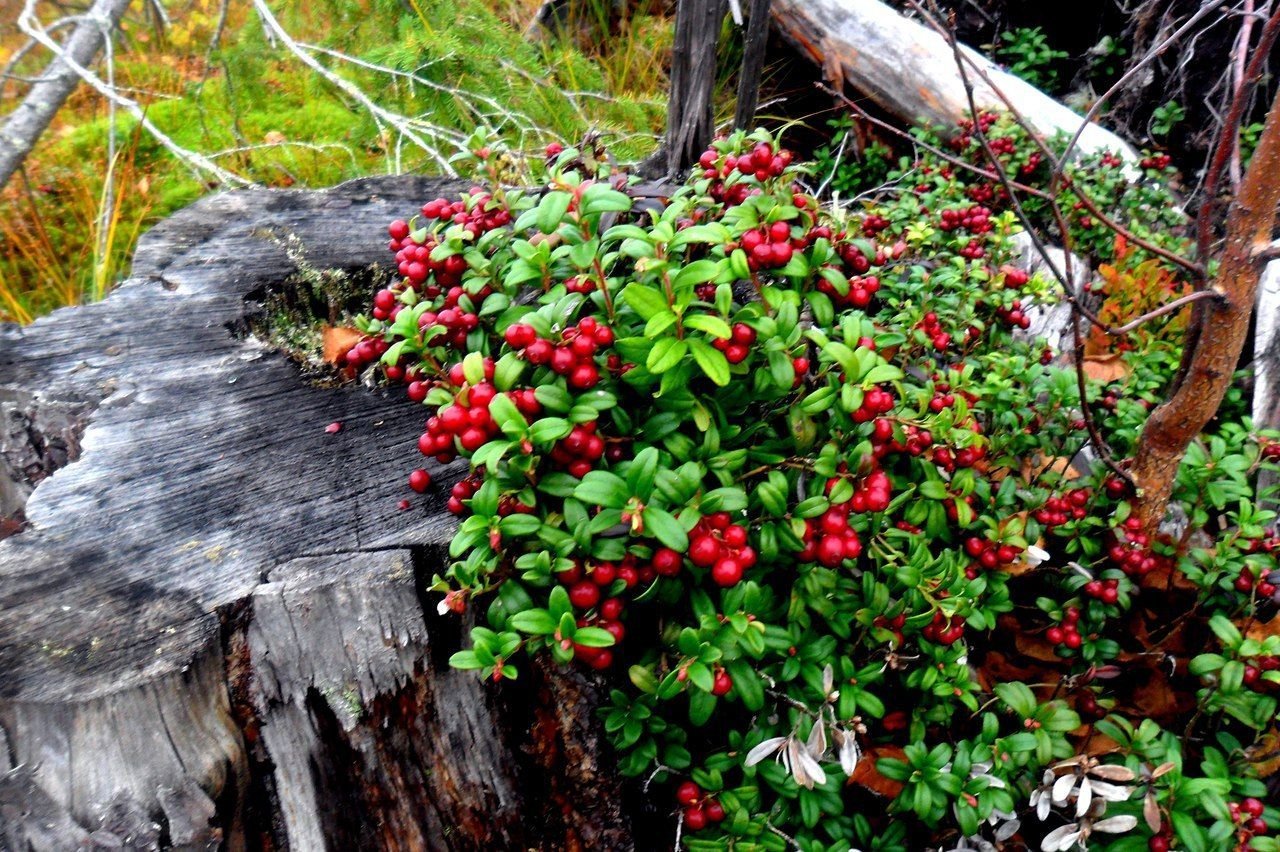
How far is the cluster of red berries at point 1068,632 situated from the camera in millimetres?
1804

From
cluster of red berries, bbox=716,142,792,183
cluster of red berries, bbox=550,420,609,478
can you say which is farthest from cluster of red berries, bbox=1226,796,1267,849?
cluster of red berries, bbox=716,142,792,183

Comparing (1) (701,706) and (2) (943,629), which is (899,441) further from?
(1) (701,706)

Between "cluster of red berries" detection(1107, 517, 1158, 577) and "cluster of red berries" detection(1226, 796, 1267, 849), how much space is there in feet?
1.57

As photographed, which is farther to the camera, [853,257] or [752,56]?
[752,56]

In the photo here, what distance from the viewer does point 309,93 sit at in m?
4.46

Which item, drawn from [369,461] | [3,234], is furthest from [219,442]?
[3,234]

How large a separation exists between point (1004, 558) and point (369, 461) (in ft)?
4.37

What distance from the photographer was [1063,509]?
1798 mm

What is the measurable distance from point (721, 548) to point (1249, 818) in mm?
1214

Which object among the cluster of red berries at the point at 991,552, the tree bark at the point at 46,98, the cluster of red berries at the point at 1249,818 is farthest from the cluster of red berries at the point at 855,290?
the tree bark at the point at 46,98

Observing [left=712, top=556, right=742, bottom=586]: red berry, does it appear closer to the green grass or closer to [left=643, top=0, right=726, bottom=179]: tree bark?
[left=643, top=0, right=726, bottom=179]: tree bark

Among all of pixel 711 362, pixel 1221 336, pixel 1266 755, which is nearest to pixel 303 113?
pixel 711 362

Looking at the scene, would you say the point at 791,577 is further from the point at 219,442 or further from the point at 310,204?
the point at 310,204

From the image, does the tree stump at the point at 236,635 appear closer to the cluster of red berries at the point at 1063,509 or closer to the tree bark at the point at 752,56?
the cluster of red berries at the point at 1063,509
